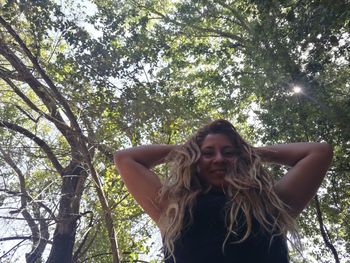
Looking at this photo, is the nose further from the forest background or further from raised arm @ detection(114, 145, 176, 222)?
the forest background

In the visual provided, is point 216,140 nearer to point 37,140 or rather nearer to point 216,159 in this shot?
point 216,159

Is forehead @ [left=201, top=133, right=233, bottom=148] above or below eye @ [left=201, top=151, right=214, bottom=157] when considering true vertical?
above

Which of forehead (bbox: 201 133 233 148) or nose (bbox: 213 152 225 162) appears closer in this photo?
nose (bbox: 213 152 225 162)

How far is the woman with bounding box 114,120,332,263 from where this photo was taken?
1.47 metres

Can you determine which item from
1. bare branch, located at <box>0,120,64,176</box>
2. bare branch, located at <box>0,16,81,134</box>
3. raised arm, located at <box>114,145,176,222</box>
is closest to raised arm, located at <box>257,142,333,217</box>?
raised arm, located at <box>114,145,176,222</box>

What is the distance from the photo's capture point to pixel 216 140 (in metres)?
1.94

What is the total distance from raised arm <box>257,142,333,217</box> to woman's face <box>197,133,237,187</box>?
241 millimetres

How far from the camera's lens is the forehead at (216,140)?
1918 millimetres

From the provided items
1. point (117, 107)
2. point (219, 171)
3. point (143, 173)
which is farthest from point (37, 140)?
point (219, 171)

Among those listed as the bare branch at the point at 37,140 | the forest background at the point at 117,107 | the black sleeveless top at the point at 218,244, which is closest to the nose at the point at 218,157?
the black sleeveless top at the point at 218,244

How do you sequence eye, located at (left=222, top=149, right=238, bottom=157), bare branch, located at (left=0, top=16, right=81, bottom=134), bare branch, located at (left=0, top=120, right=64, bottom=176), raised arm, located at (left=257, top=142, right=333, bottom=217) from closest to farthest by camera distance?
1. raised arm, located at (left=257, top=142, right=333, bottom=217)
2. eye, located at (left=222, top=149, right=238, bottom=157)
3. bare branch, located at (left=0, top=16, right=81, bottom=134)
4. bare branch, located at (left=0, top=120, right=64, bottom=176)

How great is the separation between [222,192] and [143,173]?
1.32ft

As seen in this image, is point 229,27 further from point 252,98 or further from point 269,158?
point 269,158

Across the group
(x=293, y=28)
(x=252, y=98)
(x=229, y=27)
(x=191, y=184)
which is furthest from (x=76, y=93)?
(x=229, y=27)
